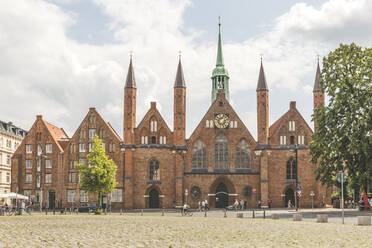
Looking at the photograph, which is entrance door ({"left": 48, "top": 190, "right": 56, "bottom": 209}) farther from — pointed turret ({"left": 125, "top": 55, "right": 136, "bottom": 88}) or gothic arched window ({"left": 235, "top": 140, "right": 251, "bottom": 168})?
gothic arched window ({"left": 235, "top": 140, "right": 251, "bottom": 168})

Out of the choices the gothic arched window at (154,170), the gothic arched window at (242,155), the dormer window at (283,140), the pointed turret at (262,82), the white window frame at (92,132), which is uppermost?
the pointed turret at (262,82)

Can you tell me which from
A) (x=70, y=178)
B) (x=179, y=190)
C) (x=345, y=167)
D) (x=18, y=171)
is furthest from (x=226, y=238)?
→ (x=18, y=171)

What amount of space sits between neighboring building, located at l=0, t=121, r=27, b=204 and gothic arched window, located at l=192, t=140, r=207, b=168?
38063 millimetres

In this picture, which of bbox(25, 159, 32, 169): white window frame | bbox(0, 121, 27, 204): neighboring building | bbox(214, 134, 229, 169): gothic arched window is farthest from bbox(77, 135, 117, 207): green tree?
bbox(0, 121, 27, 204): neighboring building

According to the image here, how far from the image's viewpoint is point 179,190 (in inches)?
2640

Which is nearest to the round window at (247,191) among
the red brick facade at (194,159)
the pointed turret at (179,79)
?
the red brick facade at (194,159)

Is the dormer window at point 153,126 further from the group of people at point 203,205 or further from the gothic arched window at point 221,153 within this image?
the group of people at point 203,205

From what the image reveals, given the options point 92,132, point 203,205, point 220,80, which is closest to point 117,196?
point 92,132

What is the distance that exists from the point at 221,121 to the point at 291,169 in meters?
12.6

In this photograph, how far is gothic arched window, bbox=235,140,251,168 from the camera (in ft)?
229

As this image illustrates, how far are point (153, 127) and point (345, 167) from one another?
31.3 metres

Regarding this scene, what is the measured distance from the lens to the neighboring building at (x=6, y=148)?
3378 inches

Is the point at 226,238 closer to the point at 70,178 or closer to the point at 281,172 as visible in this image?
the point at 281,172

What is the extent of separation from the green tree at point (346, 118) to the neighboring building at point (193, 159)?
2014 cm
